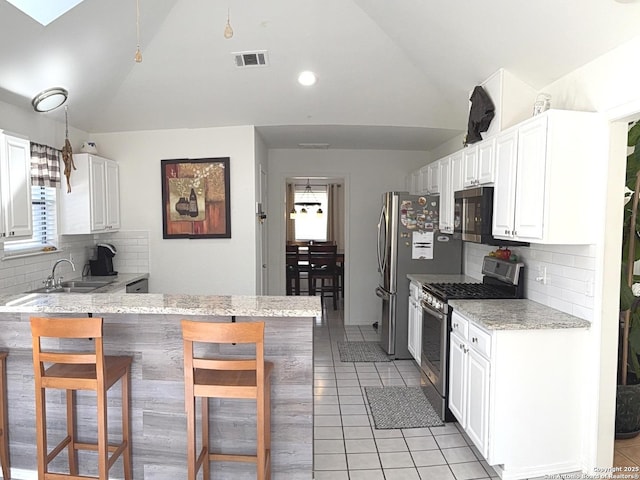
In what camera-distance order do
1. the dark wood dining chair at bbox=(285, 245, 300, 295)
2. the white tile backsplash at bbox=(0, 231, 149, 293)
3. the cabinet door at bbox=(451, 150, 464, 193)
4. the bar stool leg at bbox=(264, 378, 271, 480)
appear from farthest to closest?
the dark wood dining chair at bbox=(285, 245, 300, 295) → the cabinet door at bbox=(451, 150, 464, 193) → the white tile backsplash at bbox=(0, 231, 149, 293) → the bar stool leg at bbox=(264, 378, 271, 480)

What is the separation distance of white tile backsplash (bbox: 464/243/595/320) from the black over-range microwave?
0.64ft

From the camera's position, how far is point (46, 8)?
2.68 meters

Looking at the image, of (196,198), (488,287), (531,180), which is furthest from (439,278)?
(196,198)

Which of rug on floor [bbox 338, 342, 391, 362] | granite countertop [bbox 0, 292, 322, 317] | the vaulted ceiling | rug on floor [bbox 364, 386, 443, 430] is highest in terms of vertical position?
the vaulted ceiling

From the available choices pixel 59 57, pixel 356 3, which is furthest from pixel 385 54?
pixel 59 57

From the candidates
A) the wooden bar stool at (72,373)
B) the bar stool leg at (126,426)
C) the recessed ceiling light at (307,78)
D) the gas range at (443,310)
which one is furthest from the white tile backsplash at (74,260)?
the gas range at (443,310)

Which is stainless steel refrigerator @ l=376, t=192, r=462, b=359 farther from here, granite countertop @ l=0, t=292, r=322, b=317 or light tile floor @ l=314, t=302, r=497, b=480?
granite countertop @ l=0, t=292, r=322, b=317

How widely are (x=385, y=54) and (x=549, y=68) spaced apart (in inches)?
54.0

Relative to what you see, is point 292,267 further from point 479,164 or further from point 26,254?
point 479,164

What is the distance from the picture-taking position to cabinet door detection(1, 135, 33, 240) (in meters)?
2.84

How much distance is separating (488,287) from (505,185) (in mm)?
1040

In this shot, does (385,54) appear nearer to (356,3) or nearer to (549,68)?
(356,3)

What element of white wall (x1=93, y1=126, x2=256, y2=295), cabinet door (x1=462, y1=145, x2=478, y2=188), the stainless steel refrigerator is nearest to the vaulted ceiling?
white wall (x1=93, y1=126, x2=256, y2=295)

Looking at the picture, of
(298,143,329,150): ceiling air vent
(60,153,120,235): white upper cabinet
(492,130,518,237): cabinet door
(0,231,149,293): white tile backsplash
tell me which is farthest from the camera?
(298,143,329,150): ceiling air vent
